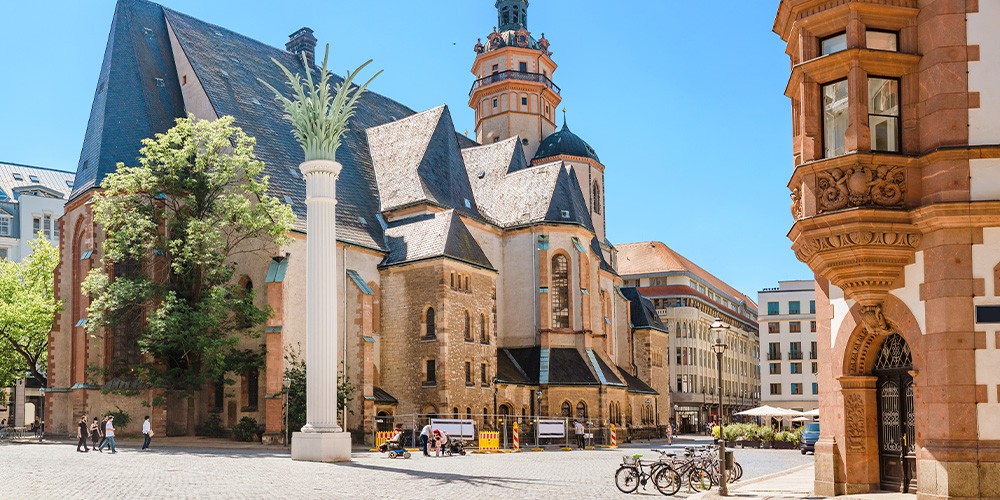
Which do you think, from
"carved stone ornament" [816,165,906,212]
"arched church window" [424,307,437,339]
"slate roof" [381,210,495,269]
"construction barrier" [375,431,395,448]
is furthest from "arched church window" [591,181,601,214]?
"carved stone ornament" [816,165,906,212]

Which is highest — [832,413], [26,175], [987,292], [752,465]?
[26,175]

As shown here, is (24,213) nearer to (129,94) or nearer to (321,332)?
(129,94)

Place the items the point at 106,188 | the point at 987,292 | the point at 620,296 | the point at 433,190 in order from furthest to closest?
1. the point at 620,296
2. the point at 433,190
3. the point at 106,188
4. the point at 987,292

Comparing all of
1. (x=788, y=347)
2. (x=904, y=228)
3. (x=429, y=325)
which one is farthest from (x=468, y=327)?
(x=788, y=347)

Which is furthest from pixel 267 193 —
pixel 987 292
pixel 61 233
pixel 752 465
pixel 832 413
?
pixel 987 292

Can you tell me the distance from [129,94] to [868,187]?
38306mm

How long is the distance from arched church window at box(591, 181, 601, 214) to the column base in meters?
47.1

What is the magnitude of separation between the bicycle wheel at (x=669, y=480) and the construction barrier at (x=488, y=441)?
A: 2227 cm

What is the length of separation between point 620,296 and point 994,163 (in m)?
55.4

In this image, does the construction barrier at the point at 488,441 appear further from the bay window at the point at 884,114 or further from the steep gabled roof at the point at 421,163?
the bay window at the point at 884,114

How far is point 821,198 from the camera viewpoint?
18.6 m

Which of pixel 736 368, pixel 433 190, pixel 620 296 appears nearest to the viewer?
pixel 433 190

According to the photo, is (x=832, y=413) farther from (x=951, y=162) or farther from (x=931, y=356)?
(x=951, y=162)

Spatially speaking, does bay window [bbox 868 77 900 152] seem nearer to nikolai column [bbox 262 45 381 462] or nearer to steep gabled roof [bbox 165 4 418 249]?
nikolai column [bbox 262 45 381 462]
